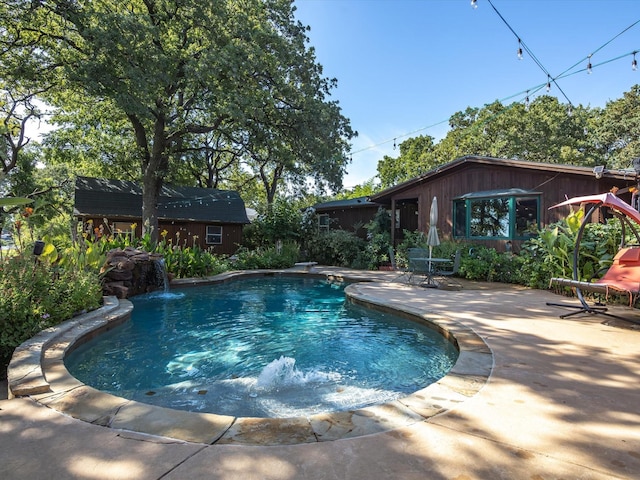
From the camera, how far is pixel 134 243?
8867mm

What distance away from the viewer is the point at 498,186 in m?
10.5

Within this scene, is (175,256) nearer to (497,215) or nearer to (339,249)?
(339,249)

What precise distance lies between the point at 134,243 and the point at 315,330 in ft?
20.2

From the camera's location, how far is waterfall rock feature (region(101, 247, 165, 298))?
6828 millimetres

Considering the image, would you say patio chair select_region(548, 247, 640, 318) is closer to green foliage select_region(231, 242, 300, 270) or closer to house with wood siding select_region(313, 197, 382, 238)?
green foliage select_region(231, 242, 300, 270)

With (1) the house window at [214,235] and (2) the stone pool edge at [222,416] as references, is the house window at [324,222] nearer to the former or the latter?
(1) the house window at [214,235]

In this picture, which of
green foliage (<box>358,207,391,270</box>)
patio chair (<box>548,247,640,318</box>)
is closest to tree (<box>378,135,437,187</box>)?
green foliage (<box>358,207,391,270</box>)

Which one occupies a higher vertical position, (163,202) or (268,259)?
(163,202)

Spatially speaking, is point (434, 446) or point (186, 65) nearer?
point (434, 446)

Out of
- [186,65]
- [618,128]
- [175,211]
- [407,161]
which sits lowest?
[175,211]

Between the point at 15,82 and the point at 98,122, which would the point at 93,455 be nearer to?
the point at 15,82

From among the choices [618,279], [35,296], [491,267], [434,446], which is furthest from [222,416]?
[491,267]

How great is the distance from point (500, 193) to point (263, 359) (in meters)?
8.95

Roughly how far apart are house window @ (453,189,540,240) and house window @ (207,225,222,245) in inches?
489
